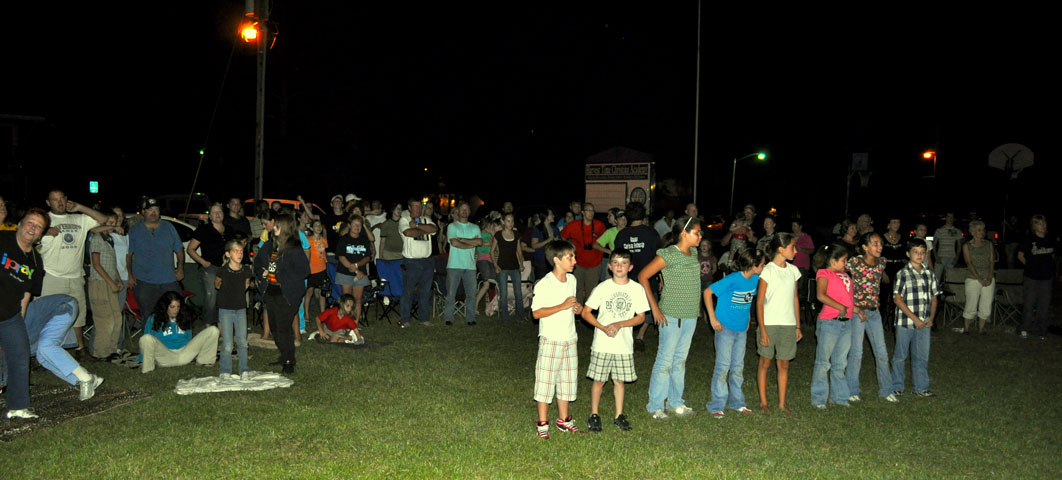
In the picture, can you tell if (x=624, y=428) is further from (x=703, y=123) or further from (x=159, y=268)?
(x=703, y=123)

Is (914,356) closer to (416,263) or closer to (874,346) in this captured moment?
(874,346)

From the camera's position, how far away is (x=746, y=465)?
5418 millimetres

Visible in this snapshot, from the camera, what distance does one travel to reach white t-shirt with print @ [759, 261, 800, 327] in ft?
21.8

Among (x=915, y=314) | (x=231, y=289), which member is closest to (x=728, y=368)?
Result: (x=915, y=314)

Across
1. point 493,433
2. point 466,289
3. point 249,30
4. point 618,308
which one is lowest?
point 493,433

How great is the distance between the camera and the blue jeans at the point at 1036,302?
1103 centimetres

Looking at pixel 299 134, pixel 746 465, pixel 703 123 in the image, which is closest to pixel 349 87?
pixel 299 134

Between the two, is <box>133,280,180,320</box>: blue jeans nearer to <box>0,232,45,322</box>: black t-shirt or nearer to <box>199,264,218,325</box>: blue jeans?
<box>199,264,218,325</box>: blue jeans

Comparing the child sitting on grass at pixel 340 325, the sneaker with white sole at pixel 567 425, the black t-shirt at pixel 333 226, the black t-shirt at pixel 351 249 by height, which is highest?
the black t-shirt at pixel 333 226

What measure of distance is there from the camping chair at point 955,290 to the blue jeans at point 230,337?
10631mm

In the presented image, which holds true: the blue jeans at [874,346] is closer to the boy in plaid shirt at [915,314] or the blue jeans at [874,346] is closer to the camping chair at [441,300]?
the boy in plaid shirt at [915,314]

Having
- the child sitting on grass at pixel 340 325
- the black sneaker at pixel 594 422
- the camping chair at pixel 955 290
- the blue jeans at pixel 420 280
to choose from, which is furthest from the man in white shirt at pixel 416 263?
the camping chair at pixel 955 290

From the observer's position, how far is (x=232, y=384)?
7.43 m

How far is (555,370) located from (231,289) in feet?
11.9
